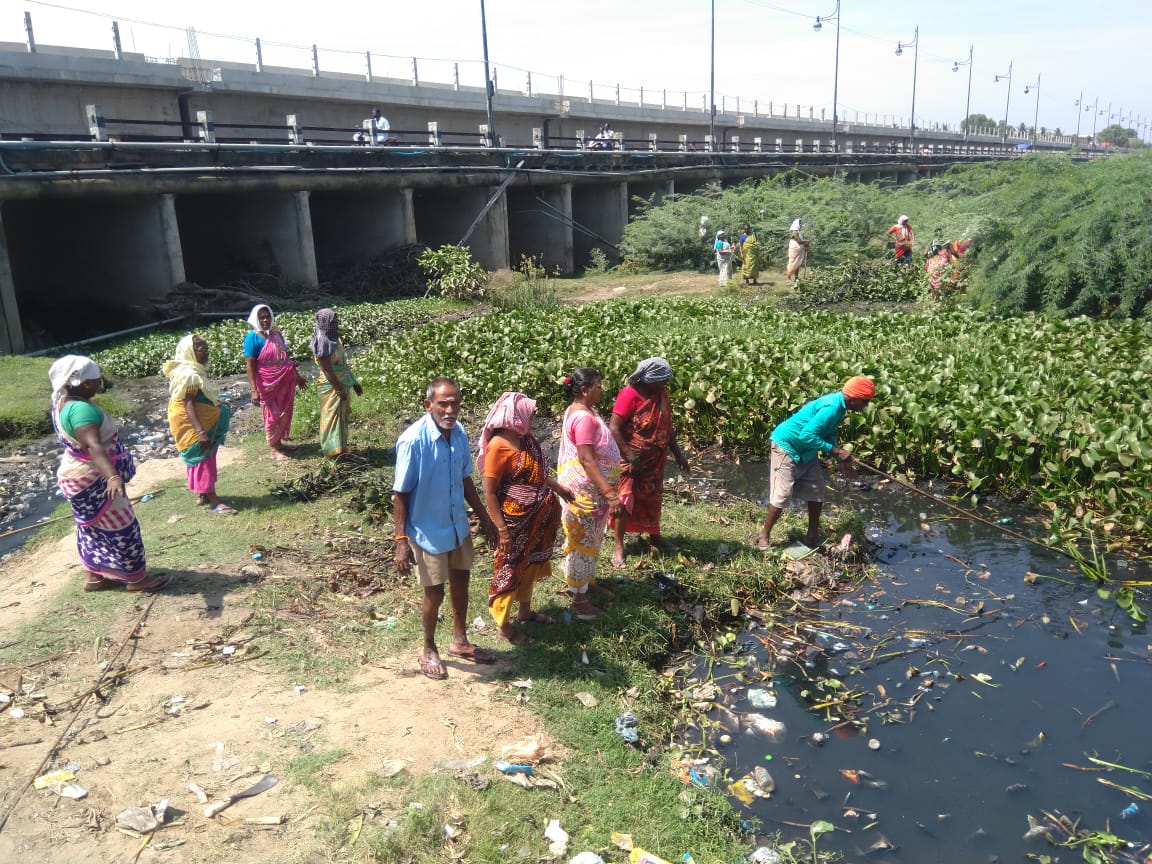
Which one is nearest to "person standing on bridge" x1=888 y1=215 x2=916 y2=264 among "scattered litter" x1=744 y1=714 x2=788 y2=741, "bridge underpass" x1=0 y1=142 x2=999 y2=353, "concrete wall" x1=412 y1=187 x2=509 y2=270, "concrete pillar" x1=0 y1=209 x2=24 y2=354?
"concrete wall" x1=412 y1=187 x2=509 y2=270

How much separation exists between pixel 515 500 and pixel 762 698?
1862mm

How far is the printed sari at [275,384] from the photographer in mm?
8898

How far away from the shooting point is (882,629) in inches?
229

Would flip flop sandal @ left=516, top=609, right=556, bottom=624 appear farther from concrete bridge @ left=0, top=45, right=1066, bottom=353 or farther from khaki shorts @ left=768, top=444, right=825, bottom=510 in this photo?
concrete bridge @ left=0, top=45, right=1066, bottom=353

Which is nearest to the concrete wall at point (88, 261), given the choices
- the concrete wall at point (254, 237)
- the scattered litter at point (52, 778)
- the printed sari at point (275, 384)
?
the concrete wall at point (254, 237)

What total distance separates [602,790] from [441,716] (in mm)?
970

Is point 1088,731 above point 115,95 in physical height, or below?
below

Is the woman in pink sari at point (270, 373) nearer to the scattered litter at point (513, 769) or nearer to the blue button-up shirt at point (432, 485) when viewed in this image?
the blue button-up shirt at point (432, 485)

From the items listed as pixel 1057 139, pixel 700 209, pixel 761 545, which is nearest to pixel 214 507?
pixel 761 545

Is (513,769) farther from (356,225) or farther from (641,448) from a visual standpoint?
(356,225)

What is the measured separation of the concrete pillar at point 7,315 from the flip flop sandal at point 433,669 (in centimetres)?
1338

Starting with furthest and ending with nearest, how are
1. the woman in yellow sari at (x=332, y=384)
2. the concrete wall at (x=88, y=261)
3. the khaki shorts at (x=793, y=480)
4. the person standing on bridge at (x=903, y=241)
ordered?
the person standing on bridge at (x=903, y=241), the concrete wall at (x=88, y=261), the woman in yellow sari at (x=332, y=384), the khaki shorts at (x=793, y=480)

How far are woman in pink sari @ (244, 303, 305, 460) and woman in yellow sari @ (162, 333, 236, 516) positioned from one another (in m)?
1.16

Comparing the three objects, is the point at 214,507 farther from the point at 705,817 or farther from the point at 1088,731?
the point at 1088,731
